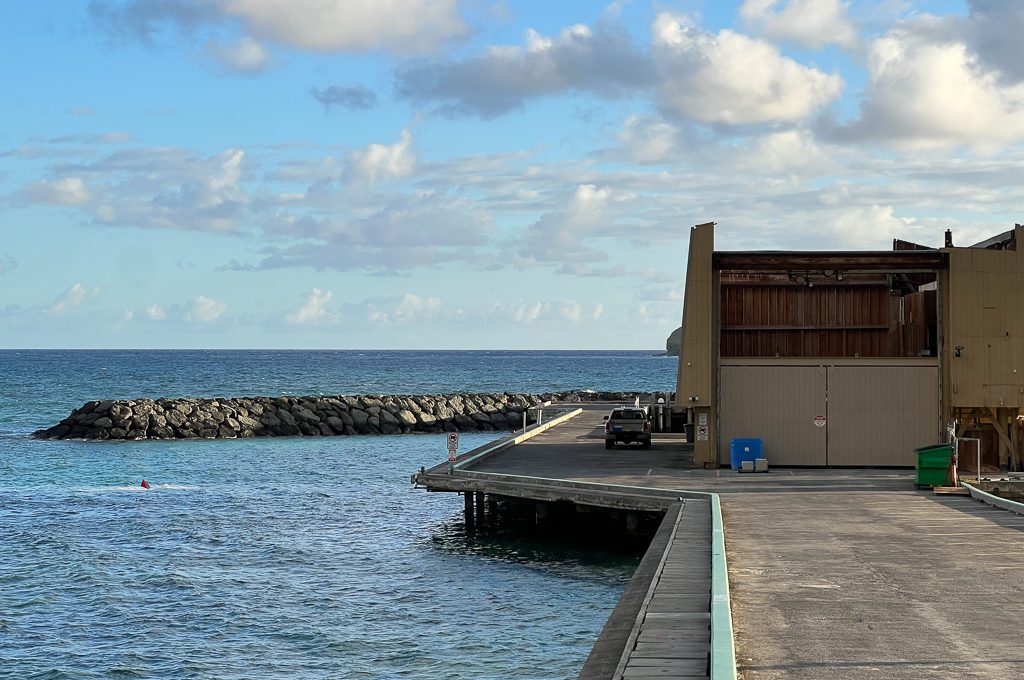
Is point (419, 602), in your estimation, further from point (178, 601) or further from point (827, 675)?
point (827, 675)

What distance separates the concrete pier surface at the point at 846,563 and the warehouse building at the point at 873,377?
127cm

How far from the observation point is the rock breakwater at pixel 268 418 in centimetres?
7125

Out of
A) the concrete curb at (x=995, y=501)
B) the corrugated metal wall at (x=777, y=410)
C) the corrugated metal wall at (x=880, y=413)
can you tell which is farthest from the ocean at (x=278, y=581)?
the corrugated metal wall at (x=880, y=413)

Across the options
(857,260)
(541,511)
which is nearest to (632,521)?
(541,511)

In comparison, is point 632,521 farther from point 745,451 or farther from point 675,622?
point 675,622

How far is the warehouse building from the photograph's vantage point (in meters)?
34.6

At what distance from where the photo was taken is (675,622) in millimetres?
13906

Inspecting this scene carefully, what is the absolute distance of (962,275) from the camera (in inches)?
1364

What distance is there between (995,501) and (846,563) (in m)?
9.65

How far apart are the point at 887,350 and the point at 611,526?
12067mm

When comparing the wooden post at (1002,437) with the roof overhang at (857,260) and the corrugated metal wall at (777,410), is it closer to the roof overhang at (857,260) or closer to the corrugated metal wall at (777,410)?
the roof overhang at (857,260)

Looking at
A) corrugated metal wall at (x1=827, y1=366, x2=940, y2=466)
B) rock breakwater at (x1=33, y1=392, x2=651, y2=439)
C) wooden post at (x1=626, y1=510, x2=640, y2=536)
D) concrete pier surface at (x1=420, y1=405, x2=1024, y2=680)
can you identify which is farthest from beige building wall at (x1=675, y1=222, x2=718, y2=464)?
rock breakwater at (x1=33, y1=392, x2=651, y2=439)

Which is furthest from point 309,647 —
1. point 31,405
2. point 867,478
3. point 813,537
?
point 31,405

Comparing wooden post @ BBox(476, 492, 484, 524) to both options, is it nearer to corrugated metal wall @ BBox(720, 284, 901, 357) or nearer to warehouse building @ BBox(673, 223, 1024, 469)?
warehouse building @ BBox(673, 223, 1024, 469)
